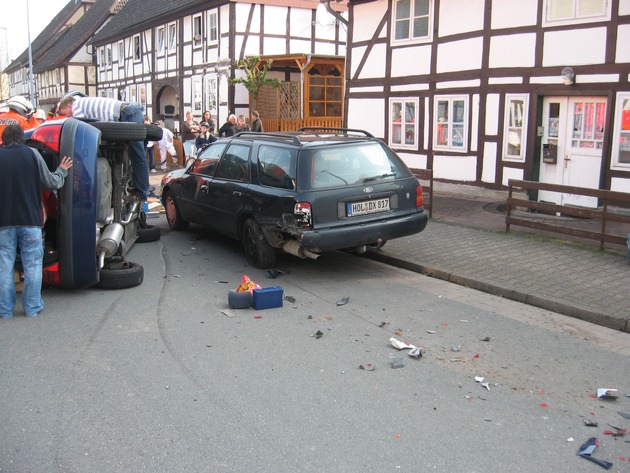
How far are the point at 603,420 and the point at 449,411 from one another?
3.26ft

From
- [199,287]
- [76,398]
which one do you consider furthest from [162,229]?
[76,398]

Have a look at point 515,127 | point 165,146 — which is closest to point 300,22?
point 165,146

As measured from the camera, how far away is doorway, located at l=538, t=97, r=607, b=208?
1191 centimetres

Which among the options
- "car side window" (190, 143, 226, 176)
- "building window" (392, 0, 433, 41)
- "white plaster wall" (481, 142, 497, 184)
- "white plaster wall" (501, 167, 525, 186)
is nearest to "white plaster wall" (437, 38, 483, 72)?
"building window" (392, 0, 433, 41)

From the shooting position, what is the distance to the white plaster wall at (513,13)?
12.9 metres

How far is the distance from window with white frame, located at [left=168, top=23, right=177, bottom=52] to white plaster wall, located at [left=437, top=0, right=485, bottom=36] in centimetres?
1915

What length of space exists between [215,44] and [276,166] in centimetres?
2119

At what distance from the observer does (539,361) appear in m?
5.17

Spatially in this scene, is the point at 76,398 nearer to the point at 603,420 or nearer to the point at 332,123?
the point at 603,420

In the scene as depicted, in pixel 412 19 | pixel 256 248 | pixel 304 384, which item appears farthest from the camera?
pixel 412 19

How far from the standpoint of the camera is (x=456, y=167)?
49.1 feet

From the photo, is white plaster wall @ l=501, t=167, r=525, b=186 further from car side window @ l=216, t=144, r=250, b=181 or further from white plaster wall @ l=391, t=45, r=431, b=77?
car side window @ l=216, t=144, r=250, b=181

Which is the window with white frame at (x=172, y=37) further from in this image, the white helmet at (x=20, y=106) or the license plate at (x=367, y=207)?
the license plate at (x=367, y=207)

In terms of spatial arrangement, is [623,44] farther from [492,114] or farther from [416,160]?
[416,160]
